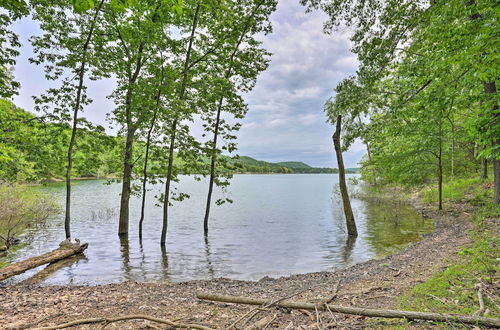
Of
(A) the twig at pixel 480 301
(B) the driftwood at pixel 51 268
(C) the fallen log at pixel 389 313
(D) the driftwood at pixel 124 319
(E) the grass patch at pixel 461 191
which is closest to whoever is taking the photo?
(C) the fallen log at pixel 389 313

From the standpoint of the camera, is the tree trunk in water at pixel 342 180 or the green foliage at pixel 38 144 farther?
the tree trunk in water at pixel 342 180

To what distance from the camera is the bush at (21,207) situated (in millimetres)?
18984

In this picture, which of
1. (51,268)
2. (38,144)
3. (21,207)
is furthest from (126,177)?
(21,207)

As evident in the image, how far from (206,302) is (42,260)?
893cm

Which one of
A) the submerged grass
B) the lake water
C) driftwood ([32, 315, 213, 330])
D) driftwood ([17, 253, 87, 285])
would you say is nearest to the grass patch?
the lake water

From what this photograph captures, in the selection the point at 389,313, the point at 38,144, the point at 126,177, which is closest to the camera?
the point at 389,313

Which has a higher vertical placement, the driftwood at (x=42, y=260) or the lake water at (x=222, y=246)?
the driftwood at (x=42, y=260)

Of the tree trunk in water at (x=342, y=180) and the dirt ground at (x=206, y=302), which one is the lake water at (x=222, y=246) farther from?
the dirt ground at (x=206, y=302)

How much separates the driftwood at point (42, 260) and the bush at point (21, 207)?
7833 mm

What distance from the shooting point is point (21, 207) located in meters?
→ 19.9


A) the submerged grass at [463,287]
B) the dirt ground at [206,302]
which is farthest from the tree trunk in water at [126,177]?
the submerged grass at [463,287]

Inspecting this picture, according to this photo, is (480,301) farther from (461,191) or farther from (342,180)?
(461,191)

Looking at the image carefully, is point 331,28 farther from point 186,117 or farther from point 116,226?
point 116,226

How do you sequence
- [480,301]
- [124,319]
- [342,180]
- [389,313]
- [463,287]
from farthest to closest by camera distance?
1. [342,180]
2. [463,287]
3. [124,319]
4. [480,301]
5. [389,313]
